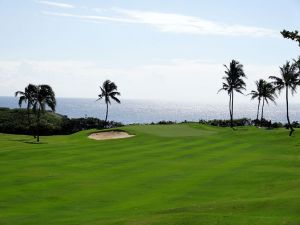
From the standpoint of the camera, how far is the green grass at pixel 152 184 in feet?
62.7

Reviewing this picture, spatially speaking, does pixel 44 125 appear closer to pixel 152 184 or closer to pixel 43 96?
pixel 43 96

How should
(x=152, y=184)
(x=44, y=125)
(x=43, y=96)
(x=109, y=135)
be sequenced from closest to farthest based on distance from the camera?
(x=152, y=184) → (x=109, y=135) → (x=43, y=96) → (x=44, y=125)

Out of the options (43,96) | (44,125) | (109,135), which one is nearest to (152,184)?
(109,135)

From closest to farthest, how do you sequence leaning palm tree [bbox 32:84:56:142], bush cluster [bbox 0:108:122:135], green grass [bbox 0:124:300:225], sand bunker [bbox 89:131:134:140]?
green grass [bbox 0:124:300:225] < sand bunker [bbox 89:131:134:140] < leaning palm tree [bbox 32:84:56:142] < bush cluster [bbox 0:108:122:135]

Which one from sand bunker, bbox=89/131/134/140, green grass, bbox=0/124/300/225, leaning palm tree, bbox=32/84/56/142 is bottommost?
green grass, bbox=0/124/300/225

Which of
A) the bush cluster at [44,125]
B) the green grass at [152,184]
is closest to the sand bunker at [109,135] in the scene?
the green grass at [152,184]

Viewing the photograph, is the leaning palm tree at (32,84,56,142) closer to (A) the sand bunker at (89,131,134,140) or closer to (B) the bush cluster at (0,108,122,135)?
(A) the sand bunker at (89,131,134,140)

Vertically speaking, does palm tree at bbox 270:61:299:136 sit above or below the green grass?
above

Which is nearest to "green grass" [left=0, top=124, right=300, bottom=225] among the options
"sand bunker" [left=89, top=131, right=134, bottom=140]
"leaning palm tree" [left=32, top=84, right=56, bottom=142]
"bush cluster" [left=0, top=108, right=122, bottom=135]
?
"sand bunker" [left=89, top=131, right=134, bottom=140]

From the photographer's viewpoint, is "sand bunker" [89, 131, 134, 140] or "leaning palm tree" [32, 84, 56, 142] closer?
"sand bunker" [89, 131, 134, 140]

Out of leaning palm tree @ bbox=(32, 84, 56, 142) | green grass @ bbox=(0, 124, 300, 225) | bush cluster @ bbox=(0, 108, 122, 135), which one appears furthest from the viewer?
bush cluster @ bbox=(0, 108, 122, 135)

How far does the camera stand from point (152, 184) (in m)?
27.2

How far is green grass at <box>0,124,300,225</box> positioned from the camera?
1912 centimetres

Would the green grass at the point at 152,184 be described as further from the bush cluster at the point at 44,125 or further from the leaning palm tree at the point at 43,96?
the bush cluster at the point at 44,125
